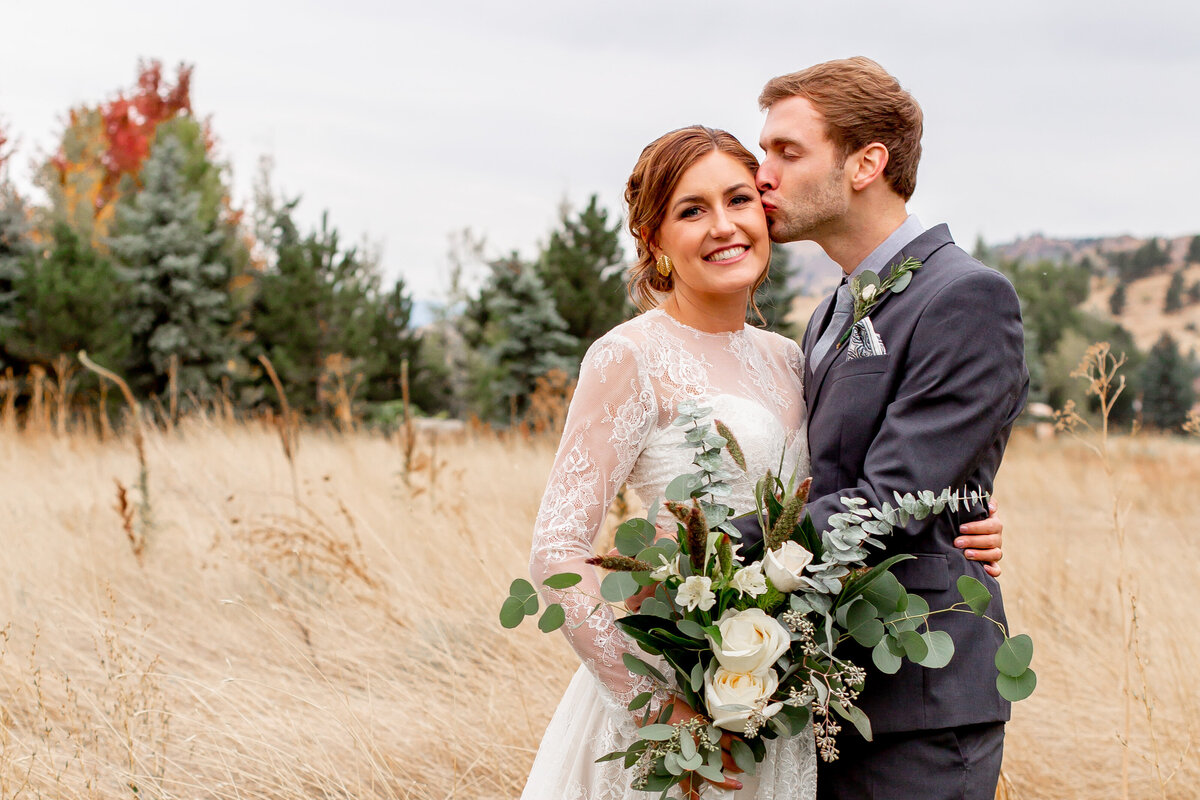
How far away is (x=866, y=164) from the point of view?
260cm

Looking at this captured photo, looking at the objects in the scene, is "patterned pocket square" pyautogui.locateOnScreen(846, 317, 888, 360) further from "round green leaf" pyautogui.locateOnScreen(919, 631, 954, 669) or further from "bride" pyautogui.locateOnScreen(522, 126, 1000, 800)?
"round green leaf" pyautogui.locateOnScreen(919, 631, 954, 669)

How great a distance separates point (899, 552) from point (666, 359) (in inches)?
29.6

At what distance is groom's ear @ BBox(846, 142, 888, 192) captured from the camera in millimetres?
2588

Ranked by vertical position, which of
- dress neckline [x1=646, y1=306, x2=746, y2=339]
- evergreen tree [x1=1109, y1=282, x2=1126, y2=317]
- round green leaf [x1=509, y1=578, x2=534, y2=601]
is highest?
dress neckline [x1=646, y1=306, x2=746, y2=339]

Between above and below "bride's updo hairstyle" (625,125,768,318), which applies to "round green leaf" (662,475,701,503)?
below

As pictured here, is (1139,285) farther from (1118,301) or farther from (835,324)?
(835,324)

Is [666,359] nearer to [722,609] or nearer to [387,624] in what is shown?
[722,609]

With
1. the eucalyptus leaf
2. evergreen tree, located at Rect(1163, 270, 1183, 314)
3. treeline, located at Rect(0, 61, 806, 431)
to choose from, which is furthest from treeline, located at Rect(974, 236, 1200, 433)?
evergreen tree, located at Rect(1163, 270, 1183, 314)

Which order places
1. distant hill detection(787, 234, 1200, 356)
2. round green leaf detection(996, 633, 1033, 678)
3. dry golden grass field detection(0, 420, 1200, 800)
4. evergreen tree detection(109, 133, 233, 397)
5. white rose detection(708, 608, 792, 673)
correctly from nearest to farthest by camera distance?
white rose detection(708, 608, 792, 673), round green leaf detection(996, 633, 1033, 678), dry golden grass field detection(0, 420, 1200, 800), evergreen tree detection(109, 133, 233, 397), distant hill detection(787, 234, 1200, 356)

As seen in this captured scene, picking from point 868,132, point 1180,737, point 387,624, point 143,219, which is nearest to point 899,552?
point 868,132

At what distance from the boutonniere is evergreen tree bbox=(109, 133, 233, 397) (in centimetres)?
1670

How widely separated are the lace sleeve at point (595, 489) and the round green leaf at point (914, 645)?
0.61 metres

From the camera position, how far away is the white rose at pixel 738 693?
→ 5.79 feet

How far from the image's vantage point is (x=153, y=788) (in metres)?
3.08
